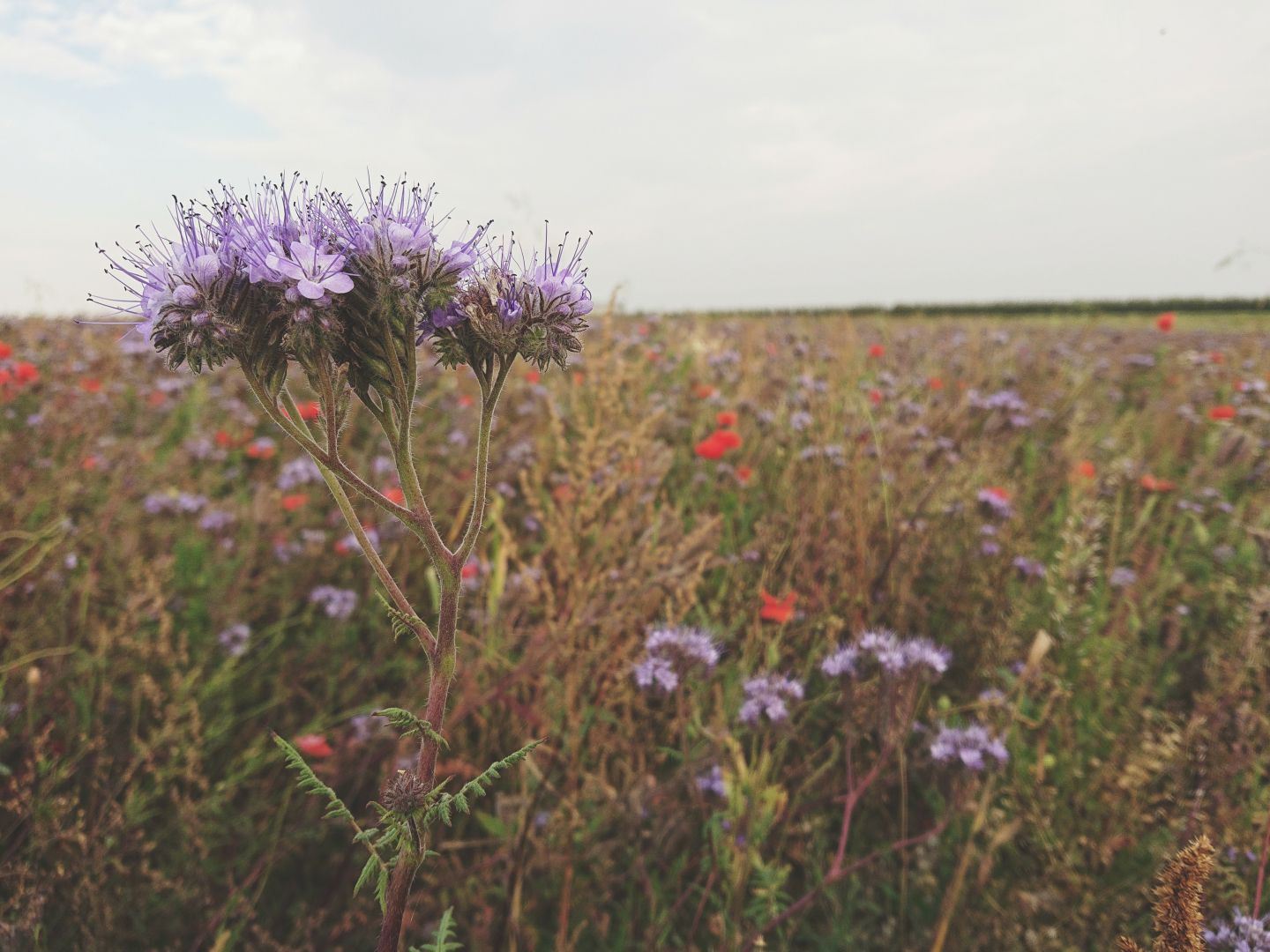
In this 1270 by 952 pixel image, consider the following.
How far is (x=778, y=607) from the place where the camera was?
8.72 feet

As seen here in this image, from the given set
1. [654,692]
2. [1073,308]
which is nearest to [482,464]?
[654,692]

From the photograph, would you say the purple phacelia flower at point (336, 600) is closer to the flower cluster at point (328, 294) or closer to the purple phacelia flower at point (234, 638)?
the purple phacelia flower at point (234, 638)

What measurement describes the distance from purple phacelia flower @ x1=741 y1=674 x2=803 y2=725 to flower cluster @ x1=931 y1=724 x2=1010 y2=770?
16.9 inches

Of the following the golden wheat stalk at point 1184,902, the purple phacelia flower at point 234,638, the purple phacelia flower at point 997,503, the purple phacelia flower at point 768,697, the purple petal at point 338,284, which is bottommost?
the purple phacelia flower at point 234,638

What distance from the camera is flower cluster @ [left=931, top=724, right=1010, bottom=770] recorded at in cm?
219

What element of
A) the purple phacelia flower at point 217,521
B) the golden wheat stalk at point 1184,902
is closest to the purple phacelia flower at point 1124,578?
the golden wheat stalk at point 1184,902

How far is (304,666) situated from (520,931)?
1770mm

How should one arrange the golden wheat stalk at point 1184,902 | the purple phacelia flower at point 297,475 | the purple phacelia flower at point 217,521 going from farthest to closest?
the purple phacelia flower at point 297,475 → the purple phacelia flower at point 217,521 → the golden wheat stalk at point 1184,902

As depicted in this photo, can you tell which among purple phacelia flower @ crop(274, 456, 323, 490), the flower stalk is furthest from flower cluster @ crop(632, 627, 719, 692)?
purple phacelia flower @ crop(274, 456, 323, 490)

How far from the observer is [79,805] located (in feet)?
8.39

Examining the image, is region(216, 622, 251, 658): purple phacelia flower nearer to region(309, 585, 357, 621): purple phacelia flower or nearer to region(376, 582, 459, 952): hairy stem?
region(309, 585, 357, 621): purple phacelia flower

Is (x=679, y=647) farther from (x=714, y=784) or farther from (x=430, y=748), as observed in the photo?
(x=430, y=748)

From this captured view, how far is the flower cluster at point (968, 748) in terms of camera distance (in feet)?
7.19

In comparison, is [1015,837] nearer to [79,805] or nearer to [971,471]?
[971,471]
